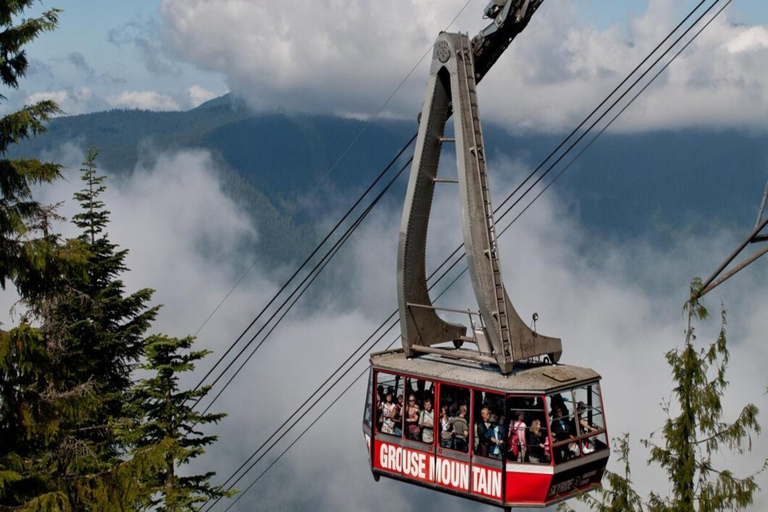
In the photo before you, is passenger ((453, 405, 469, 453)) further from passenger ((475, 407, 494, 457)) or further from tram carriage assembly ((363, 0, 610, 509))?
passenger ((475, 407, 494, 457))

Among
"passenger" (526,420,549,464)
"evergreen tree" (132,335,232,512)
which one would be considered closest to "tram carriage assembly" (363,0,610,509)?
"passenger" (526,420,549,464)

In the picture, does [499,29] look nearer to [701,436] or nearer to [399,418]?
[399,418]

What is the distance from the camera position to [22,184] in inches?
483

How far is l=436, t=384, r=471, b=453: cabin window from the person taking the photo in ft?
56.4

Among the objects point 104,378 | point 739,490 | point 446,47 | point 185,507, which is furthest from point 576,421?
point 104,378

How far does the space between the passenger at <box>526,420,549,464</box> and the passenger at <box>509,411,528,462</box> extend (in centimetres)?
11

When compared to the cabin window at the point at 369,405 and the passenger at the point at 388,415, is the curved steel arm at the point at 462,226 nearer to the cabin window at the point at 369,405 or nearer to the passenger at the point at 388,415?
the cabin window at the point at 369,405

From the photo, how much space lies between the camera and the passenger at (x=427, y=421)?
17.8 meters

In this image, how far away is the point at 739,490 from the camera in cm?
1288

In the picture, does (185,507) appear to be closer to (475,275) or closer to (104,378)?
(104,378)

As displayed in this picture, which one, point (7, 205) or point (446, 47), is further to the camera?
point (446, 47)

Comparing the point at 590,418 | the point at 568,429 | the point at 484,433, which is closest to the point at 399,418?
the point at 484,433

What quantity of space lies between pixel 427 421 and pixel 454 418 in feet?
2.43

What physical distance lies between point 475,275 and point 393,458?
405 centimetres
